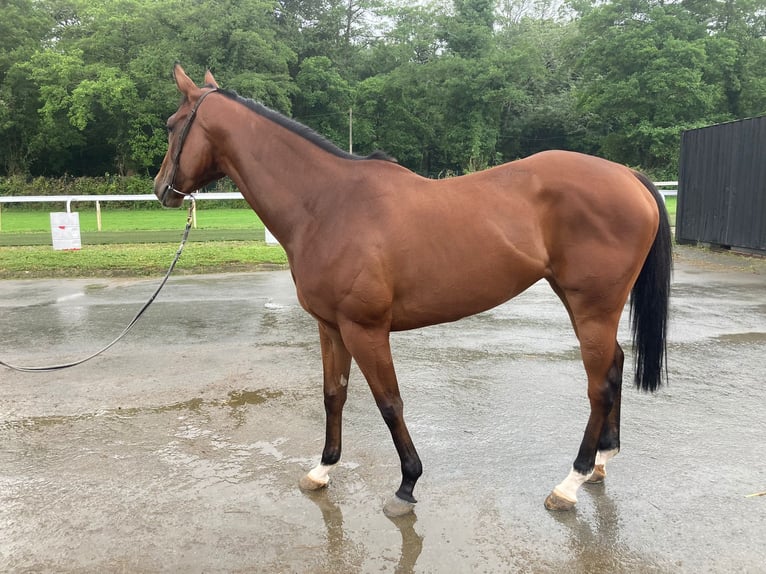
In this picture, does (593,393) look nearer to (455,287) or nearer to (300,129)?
(455,287)

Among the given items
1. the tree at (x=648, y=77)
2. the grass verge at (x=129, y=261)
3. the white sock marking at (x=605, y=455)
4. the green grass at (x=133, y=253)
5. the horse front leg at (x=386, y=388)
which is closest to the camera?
the horse front leg at (x=386, y=388)

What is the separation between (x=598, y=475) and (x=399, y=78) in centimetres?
4756

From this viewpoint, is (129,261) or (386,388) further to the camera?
(129,261)

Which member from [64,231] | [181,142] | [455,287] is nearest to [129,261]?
[64,231]

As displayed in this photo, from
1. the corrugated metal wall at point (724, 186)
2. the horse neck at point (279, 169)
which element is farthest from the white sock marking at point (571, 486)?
the corrugated metal wall at point (724, 186)

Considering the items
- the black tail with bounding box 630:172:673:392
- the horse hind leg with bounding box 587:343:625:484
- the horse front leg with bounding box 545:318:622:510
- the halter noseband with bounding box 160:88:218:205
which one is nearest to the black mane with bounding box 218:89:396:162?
the halter noseband with bounding box 160:88:218:205

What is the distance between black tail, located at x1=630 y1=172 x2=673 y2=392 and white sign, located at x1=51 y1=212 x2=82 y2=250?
42.9 ft

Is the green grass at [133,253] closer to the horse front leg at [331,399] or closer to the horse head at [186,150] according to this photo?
the horse head at [186,150]

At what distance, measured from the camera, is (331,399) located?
10.8 feet

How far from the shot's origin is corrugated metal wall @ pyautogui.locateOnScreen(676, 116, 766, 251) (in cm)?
1206

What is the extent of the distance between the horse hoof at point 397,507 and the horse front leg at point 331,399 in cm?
44

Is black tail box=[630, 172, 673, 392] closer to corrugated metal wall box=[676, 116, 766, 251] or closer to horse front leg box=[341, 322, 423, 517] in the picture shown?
horse front leg box=[341, 322, 423, 517]

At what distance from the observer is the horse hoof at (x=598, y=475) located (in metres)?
3.23

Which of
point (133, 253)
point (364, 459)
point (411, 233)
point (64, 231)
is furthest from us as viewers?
point (64, 231)
